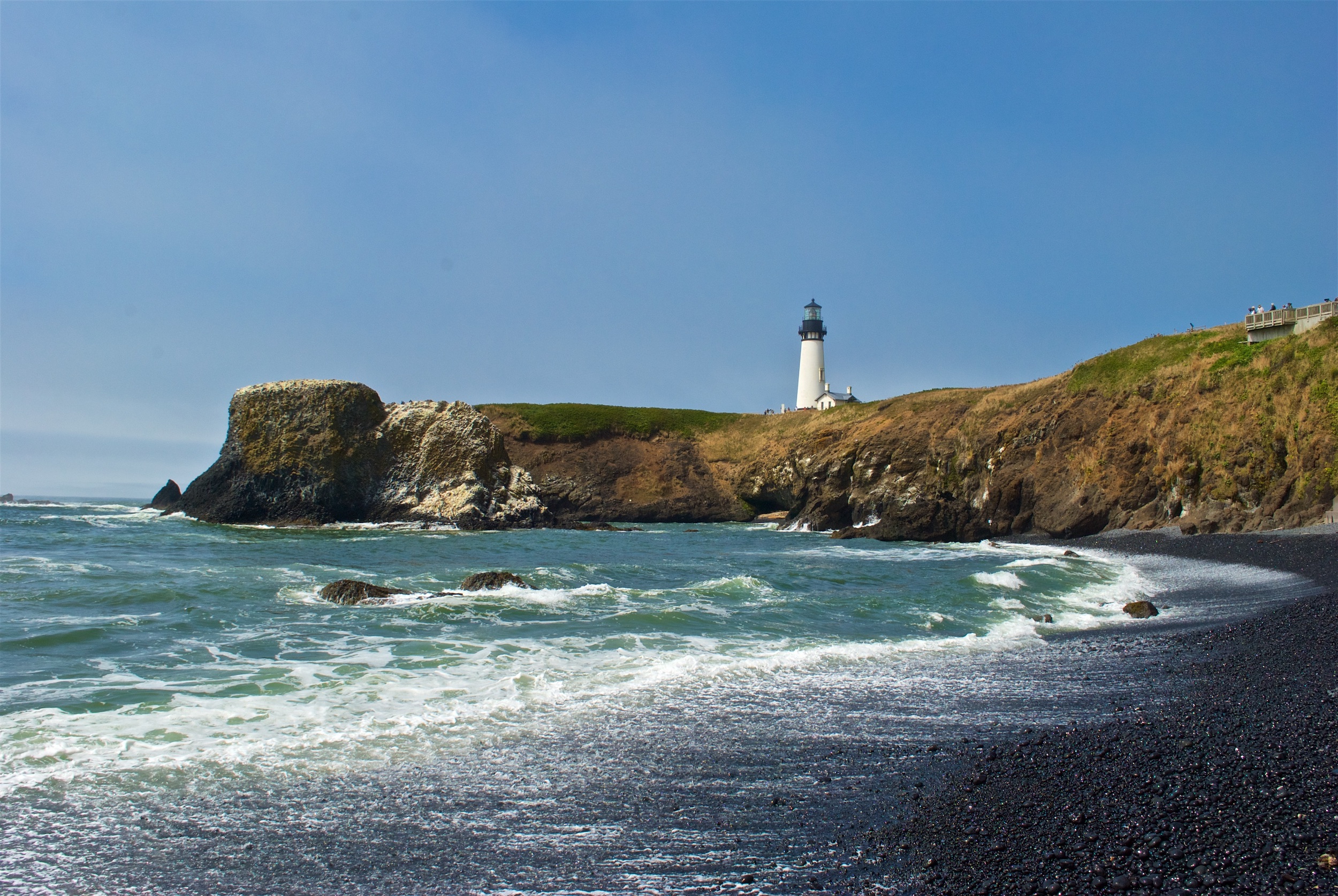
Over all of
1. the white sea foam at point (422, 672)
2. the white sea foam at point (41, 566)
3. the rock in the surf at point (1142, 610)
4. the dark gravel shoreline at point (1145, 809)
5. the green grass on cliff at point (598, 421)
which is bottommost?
the white sea foam at point (422, 672)

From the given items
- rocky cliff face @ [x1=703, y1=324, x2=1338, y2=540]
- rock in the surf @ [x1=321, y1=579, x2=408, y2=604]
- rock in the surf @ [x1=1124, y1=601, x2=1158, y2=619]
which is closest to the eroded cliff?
rocky cliff face @ [x1=703, y1=324, x2=1338, y2=540]

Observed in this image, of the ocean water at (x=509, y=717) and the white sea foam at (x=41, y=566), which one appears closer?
the ocean water at (x=509, y=717)

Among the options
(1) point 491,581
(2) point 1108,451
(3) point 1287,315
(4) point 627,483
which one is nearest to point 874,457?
(2) point 1108,451

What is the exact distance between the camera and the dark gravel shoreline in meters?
4.43

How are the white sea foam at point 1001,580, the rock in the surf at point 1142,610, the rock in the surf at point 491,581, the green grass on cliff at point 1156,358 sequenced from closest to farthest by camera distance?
the rock in the surf at point 1142,610
the rock in the surf at point 491,581
the white sea foam at point 1001,580
the green grass on cliff at point 1156,358

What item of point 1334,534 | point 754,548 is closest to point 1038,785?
point 1334,534

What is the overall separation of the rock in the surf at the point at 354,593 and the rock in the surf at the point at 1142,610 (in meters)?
13.8

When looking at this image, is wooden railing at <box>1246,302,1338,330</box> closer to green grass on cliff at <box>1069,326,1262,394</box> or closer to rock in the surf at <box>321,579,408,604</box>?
green grass on cliff at <box>1069,326,1262,394</box>

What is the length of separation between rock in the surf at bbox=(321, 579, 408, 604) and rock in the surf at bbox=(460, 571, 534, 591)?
169cm

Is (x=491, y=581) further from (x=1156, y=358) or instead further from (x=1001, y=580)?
(x=1156, y=358)

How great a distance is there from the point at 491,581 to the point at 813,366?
66.3 m

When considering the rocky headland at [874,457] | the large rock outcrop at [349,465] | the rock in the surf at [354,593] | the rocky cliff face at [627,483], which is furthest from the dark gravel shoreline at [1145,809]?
the rocky cliff face at [627,483]

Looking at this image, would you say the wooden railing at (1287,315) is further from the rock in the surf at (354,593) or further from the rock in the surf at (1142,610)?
the rock in the surf at (354,593)

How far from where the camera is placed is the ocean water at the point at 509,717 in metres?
4.95
